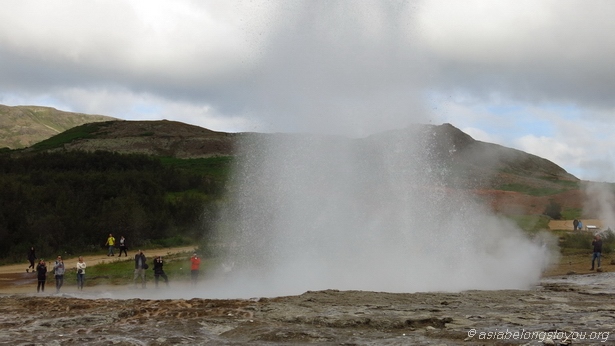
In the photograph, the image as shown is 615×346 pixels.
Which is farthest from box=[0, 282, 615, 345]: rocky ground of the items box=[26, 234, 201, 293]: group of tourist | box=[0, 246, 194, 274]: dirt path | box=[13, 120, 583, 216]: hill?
box=[13, 120, 583, 216]: hill

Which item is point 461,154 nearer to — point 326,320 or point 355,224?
point 355,224

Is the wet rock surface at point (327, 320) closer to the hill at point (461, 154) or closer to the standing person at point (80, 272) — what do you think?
the standing person at point (80, 272)

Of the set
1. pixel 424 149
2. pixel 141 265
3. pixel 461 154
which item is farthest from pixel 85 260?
pixel 461 154

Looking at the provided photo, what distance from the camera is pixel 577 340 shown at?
10727 mm

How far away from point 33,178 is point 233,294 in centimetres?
3478

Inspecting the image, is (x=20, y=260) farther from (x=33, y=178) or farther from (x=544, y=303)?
(x=544, y=303)

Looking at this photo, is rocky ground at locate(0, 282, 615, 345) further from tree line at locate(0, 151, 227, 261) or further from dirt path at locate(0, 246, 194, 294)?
tree line at locate(0, 151, 227, 261)

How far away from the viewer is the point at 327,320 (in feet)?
43.1

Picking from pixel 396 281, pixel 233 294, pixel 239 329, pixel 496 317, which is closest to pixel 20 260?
pixel 233 294

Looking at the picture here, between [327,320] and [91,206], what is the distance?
107 feet

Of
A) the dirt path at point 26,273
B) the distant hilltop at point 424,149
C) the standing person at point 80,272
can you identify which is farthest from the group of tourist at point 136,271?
the distant hilltop at point 424,149

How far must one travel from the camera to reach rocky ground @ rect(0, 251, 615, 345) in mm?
11664

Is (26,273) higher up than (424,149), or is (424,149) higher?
(424,149)

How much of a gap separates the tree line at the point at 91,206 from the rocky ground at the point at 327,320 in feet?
69.4
